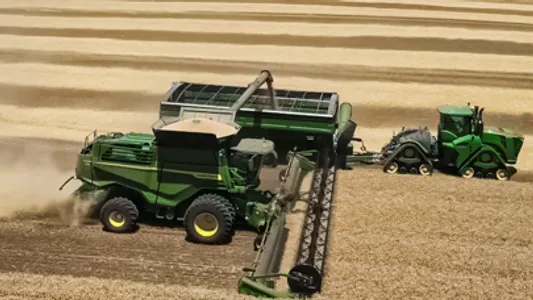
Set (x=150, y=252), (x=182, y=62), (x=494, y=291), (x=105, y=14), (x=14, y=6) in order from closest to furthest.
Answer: (x=494, y=291), (x=150, y=252), (x=182, y=62), (x=105, y=14), (x=14, y=6)

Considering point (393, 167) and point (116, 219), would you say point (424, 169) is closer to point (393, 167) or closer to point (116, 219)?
point (393, 167)

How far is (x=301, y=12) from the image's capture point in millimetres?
35875

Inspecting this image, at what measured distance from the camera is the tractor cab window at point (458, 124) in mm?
15070

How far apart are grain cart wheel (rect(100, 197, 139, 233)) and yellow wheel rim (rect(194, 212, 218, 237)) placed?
4.07ft

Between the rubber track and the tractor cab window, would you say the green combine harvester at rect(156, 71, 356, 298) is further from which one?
the tractor cab window

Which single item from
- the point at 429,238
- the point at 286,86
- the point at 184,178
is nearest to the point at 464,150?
the point at 429,238

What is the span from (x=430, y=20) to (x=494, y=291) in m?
25.8

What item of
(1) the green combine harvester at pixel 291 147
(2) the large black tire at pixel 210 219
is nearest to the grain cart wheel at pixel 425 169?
(1) the green combine harvester at pixel 291 147

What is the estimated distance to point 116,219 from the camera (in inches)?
461

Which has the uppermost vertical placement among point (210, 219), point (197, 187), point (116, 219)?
point (197, 187)

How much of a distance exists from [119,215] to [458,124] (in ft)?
27.4

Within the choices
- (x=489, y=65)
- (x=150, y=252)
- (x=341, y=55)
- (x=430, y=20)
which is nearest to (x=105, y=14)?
→ (x=341, y=55)

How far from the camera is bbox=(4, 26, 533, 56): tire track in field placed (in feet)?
93.6

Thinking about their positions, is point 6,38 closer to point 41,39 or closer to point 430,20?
point 41,39
